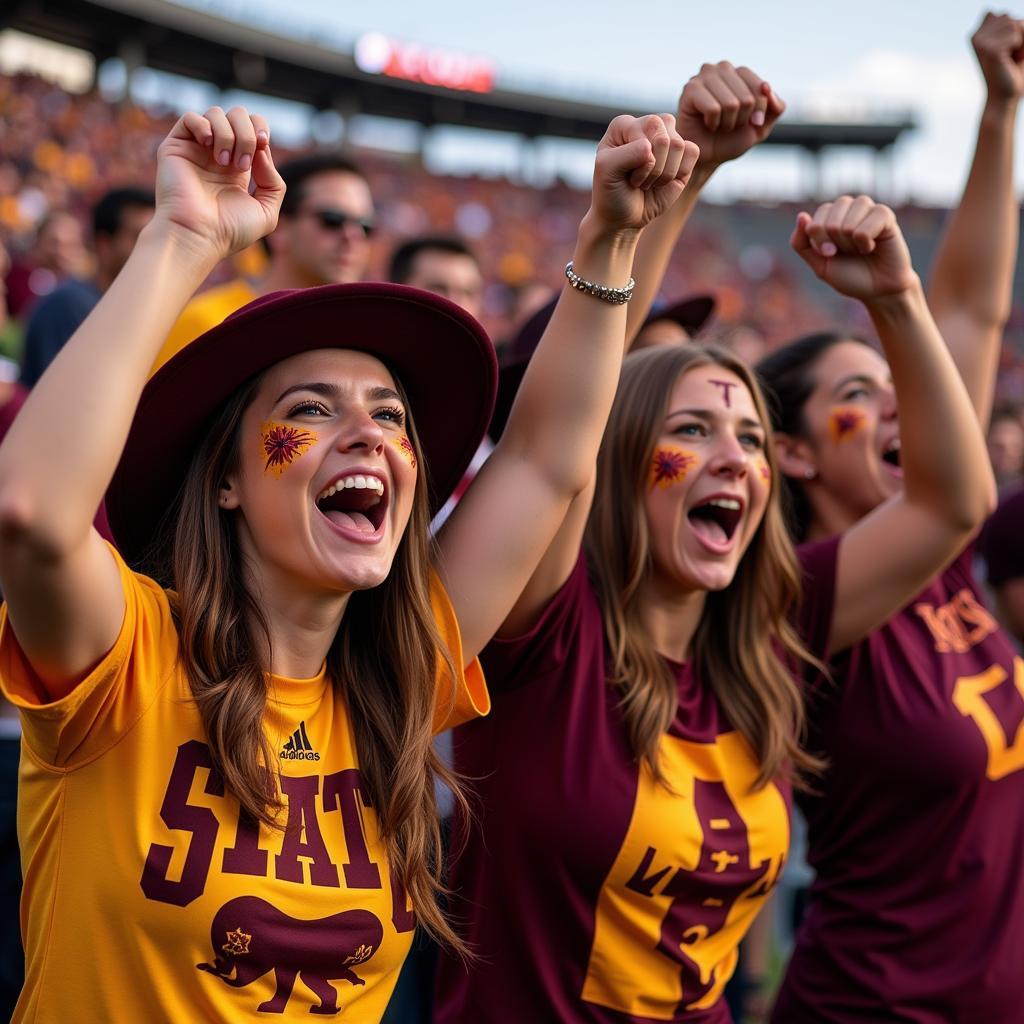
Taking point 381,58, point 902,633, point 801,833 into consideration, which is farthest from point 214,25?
point 902,633

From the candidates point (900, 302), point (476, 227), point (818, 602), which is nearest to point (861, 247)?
point (900, 302)

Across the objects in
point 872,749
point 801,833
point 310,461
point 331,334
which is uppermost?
point 331,334

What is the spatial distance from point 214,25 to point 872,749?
29067 mm

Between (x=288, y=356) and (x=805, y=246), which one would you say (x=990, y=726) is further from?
(x=288, y=356)

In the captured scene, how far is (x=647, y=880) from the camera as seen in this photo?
2.24 meters

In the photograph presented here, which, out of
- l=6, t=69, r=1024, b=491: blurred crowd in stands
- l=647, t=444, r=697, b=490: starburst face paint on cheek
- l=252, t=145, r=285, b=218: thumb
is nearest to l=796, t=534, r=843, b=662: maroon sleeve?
l=647, t=444, r=697, b=490: starburst face paint on cheek

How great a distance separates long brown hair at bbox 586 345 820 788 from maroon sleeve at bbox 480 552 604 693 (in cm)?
11

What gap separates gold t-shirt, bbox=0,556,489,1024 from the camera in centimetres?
171

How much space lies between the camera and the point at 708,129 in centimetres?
245

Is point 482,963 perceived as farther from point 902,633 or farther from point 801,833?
point 801,833

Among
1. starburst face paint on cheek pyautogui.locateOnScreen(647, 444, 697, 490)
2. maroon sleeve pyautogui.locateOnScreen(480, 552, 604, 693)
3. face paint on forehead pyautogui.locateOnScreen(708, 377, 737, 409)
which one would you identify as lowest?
maroon sleeve pyautogui.locateOnScreen(480, 552, 604, 693)

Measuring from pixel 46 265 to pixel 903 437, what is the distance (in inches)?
235

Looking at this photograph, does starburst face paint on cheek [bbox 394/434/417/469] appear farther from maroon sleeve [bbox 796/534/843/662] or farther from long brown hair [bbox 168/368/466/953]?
maroon sleeve [bbox 796/534/843/662]

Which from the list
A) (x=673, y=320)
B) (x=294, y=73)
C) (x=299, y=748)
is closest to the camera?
(x=299, y=748)
